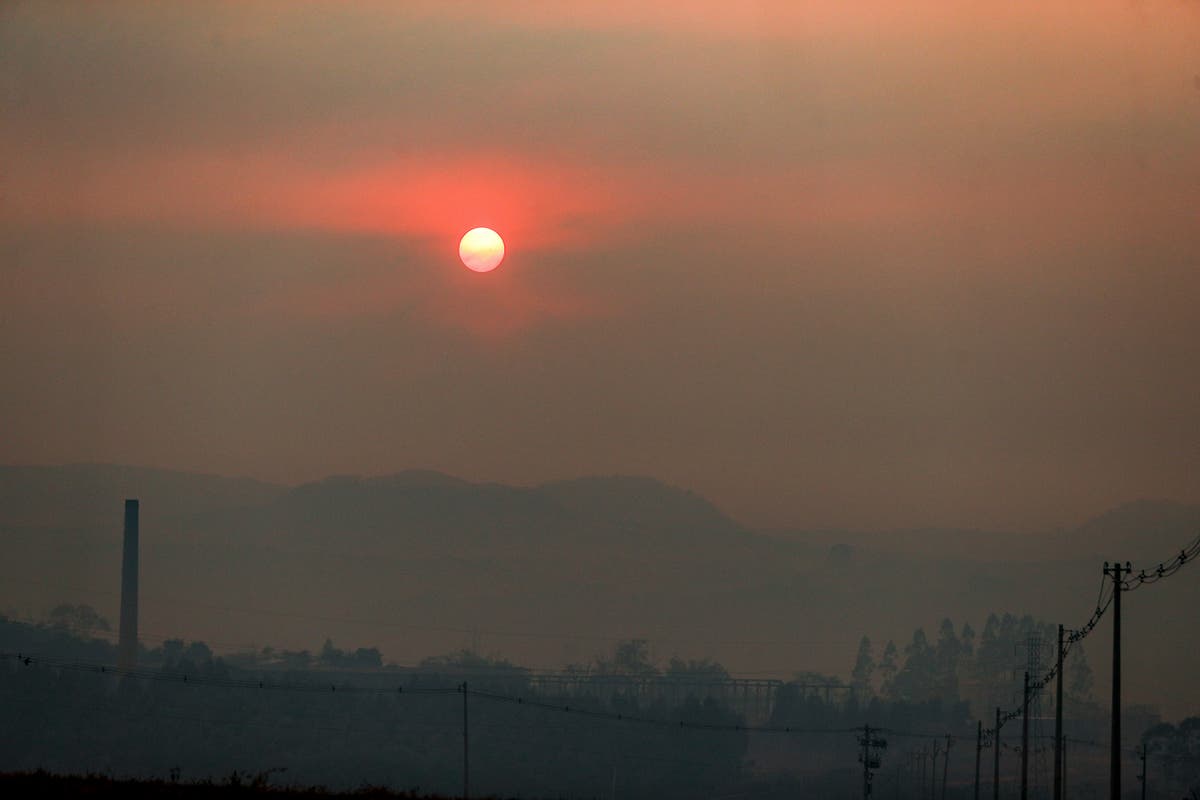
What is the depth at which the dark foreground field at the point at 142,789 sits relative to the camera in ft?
126

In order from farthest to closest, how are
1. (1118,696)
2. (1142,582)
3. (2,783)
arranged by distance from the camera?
(1142,582)
(1118,696)
(2,783)

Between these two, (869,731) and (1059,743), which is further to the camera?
(869,731)

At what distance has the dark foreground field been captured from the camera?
38500mm

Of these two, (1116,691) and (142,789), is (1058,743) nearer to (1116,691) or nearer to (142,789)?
(1116,691)

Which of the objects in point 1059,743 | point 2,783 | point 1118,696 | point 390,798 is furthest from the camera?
point 1059,743

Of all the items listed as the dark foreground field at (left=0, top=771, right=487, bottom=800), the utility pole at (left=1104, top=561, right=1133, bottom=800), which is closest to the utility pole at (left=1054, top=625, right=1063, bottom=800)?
the utility pole at (left=1104, top=561, right=1133, bottom=800)

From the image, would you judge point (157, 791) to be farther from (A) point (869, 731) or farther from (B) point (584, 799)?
(B) point (584, 799)

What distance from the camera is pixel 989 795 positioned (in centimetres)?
19275

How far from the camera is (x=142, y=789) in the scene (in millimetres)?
40156

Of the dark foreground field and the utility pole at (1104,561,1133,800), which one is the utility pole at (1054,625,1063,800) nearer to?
the utility pole at (1104,561,1133,800)

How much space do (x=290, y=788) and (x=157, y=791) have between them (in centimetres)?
417

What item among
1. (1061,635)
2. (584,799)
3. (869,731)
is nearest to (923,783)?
(584,799)

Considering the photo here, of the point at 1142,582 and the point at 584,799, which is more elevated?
the point at 1142,582

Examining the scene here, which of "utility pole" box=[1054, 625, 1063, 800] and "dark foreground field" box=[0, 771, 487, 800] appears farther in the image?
"utility pole" box=[1054, 625, 1063, 800]
